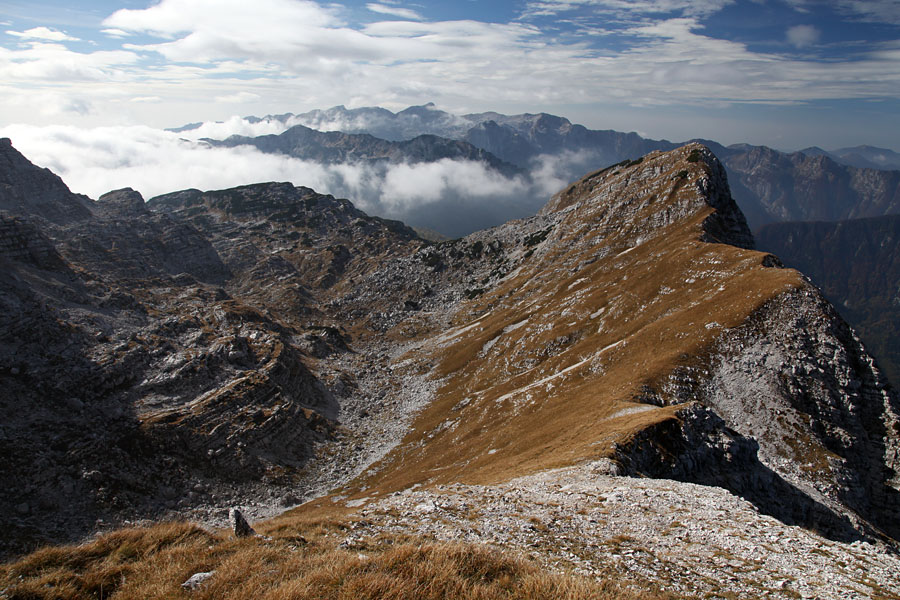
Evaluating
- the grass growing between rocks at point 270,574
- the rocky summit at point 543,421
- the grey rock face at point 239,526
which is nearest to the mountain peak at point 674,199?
the rocky summit at point 543,421

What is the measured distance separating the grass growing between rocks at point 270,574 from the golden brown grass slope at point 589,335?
1134 inches

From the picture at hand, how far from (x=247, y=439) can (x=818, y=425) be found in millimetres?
90955

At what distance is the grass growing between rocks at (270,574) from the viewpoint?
10367 mm

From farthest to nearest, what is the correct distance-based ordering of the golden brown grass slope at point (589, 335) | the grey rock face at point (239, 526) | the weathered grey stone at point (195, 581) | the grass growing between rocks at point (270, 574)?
the golden brown grass slope at point (589, 335), the grey rock face at point (239, 526), the weathered grey stone at point (195, 581), the grass growing between rocks at point (270, 574)

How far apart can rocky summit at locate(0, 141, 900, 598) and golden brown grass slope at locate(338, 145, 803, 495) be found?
65cm

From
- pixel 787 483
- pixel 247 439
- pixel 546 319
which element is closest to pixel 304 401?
pixel 247 439

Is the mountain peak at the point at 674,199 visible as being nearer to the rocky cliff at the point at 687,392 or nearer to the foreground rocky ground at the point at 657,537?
the rocky cliff at the point at 687,392

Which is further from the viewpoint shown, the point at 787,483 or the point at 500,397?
the point at 500,397

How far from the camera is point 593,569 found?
17.1m

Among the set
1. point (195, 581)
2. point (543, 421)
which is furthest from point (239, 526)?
point (543, 421)

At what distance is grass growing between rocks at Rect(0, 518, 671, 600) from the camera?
10.4 m

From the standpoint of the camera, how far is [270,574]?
39.1ft

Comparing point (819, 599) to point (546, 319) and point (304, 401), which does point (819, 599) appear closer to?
point (546, 319)

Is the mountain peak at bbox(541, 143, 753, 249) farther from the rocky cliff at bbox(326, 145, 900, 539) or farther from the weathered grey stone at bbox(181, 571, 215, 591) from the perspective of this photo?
the weathered grey stone at bbox(181, 571, 215, 591)
